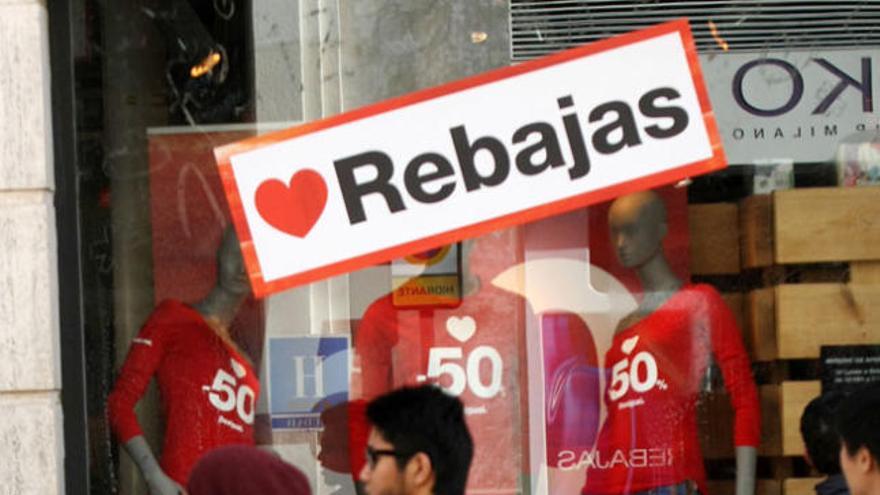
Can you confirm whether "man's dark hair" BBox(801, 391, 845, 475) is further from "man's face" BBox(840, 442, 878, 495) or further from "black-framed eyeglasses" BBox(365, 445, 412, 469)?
"black-framed eyeglasses" BBox(365, 445, 412, 469)

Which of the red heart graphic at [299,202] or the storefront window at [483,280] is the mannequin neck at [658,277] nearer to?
the storefront window at [483,280]

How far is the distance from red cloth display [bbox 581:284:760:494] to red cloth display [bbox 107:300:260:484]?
121 cm

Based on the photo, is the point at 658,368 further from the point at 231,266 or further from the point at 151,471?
the point at 151,471

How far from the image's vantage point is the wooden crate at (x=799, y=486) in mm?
5648

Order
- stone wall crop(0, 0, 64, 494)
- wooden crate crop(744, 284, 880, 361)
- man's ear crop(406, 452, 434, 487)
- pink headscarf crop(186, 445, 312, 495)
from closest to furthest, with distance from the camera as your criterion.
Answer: pink headscarf crop(186, 445, 312, 495) < man's ear crop(406, 452, 434, 487) < stone wall crop(0, 0, 64, 494) < wooden crate crop(744, 284, 880, 361)

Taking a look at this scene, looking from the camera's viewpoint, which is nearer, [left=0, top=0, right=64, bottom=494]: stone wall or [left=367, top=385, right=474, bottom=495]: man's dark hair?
[left=367, top=385, right=474, bottom=495]: man's dark hair

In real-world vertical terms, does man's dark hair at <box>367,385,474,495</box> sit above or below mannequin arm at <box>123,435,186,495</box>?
above

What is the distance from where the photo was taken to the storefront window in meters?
5.67

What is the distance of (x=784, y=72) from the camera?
18.6ft

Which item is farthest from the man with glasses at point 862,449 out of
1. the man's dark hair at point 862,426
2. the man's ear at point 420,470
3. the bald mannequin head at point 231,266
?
the bald mannequin head at point 231,266

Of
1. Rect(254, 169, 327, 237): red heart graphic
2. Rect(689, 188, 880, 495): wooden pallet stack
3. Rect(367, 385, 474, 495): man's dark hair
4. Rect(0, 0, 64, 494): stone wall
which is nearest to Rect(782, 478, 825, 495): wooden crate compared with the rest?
Rect(689, 188, 880, 495): wooden pallet stack

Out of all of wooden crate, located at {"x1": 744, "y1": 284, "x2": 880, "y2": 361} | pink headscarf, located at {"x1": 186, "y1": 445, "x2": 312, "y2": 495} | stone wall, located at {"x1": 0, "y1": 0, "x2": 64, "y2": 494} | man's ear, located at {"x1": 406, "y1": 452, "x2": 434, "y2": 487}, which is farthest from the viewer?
wooden crate, located at {"x1": 744, "y1": 284, "x2": 880, "y2": 361}

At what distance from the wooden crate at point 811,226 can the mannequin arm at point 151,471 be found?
208cm

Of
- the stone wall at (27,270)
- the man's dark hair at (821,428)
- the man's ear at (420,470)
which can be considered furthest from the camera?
the man's dark hair at (821,428)
